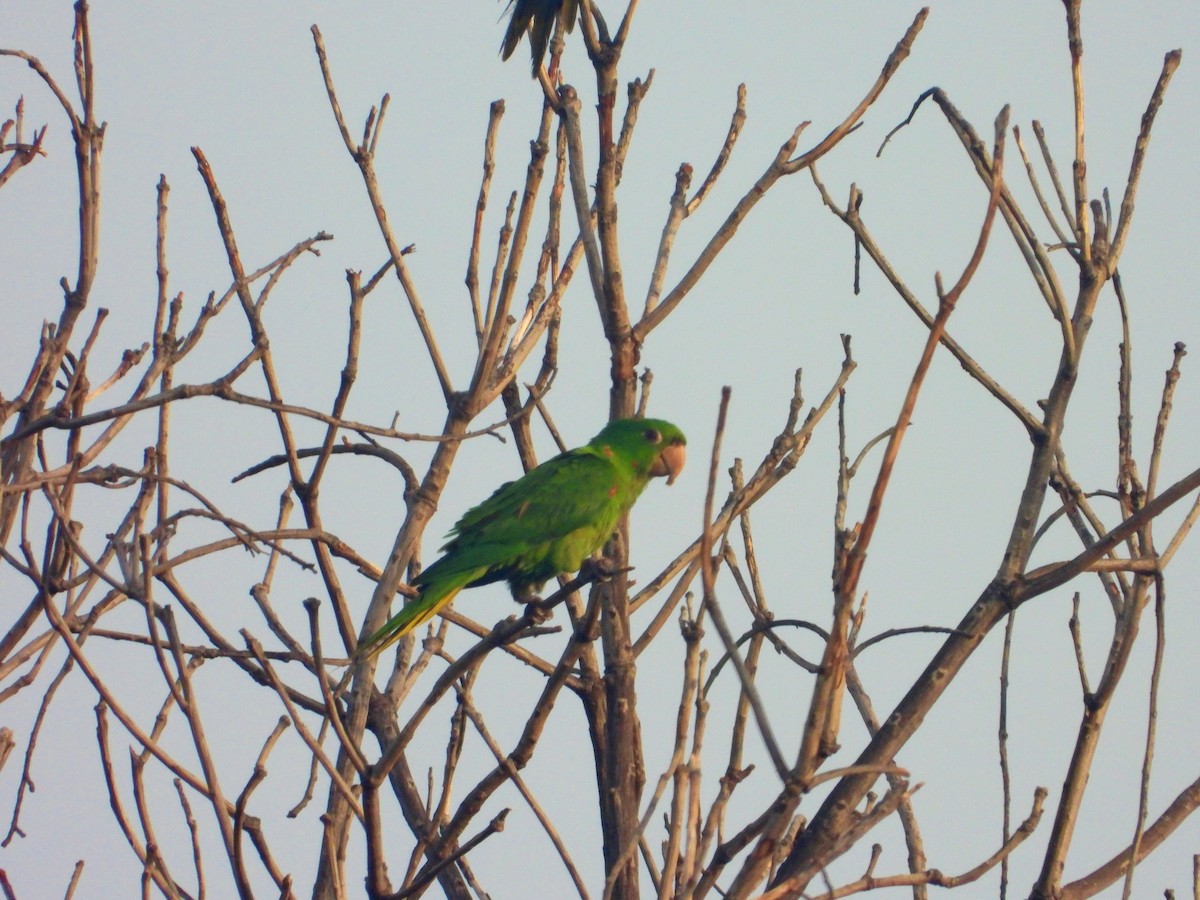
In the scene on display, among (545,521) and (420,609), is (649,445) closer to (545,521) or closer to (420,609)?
(545,521)

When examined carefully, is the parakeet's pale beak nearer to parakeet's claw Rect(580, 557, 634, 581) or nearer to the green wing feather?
the green wing feather

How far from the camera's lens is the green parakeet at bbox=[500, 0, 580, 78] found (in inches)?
181

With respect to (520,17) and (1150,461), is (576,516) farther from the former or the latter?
(1150,461)

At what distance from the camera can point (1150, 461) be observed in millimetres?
3258

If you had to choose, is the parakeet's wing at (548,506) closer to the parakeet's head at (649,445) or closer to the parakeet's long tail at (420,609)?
the parakeet's head at (649,445)


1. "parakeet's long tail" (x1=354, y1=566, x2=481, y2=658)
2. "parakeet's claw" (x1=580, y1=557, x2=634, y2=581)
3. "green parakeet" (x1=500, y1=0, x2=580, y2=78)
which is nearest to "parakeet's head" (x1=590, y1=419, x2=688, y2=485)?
"parakeet's long tail" (x1=354, y1=566, x2=481, y2=658)

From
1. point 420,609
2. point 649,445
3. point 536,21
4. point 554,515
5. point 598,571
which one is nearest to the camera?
point 598,571

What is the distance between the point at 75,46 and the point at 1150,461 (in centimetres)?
313

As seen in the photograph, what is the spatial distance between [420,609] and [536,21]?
2234 mm

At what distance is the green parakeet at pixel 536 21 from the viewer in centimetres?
460

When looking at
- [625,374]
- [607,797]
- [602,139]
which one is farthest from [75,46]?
[607,797]

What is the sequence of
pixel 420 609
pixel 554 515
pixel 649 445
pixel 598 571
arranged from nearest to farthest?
pixel 598 571 < pixel 420 609 < pixel 554 515 < pixel 649 445

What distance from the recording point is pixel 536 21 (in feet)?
15.4

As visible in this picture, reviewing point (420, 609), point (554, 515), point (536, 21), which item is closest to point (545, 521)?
point (554, 515)
